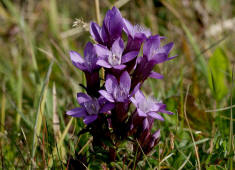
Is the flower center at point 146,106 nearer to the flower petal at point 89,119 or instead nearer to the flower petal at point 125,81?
the flower petal at point 125,81

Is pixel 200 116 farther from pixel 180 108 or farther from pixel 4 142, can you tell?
pixel 4 142

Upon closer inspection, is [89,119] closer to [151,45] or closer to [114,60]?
[114,60]

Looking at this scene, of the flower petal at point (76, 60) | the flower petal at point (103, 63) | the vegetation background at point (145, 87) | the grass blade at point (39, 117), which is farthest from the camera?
the vegetation background at point (145, 87)

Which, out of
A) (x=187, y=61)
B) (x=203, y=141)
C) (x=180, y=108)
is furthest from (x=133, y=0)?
(x=203, y=141)

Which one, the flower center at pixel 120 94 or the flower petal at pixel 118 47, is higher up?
the flower petal at pixel 118 47

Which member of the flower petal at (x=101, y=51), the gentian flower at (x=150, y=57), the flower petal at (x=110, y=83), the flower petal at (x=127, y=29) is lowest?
the flower petal at (x=110, y=83)

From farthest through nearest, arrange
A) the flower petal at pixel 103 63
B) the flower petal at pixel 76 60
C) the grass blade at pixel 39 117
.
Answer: the grass blade at pixel 39 117
the flower petal at pixel 76 60
the flower petal at pixel 103 63

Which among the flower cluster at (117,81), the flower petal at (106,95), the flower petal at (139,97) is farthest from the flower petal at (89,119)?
the flower petal at (139,97)
